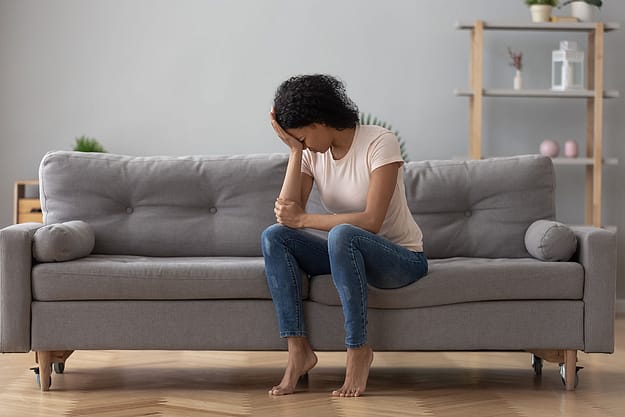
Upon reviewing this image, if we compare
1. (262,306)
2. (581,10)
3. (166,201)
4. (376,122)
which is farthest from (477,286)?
(581,10)

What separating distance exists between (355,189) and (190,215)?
0.80m

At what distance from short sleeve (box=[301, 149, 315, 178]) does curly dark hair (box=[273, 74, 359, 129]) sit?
17cm

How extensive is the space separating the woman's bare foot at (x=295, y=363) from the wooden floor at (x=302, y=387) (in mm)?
46

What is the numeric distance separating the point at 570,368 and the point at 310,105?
1197 millimetres

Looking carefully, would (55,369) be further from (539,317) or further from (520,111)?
(520,111)

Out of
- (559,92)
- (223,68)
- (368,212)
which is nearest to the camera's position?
(368,212)

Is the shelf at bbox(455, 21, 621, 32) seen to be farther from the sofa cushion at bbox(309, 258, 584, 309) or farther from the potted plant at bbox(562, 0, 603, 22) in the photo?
the sofa cushion at bbox(309, 258, 584, 309)

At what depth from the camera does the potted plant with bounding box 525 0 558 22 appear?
5160mm

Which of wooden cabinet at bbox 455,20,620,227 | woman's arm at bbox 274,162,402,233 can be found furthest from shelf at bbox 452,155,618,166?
woman's arm at bbox 274,162,402,233

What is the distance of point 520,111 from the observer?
5480 millimetres

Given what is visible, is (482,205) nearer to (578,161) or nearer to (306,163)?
(306,163)

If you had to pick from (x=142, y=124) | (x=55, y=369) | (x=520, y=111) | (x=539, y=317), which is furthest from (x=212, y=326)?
(x=520, y=111)

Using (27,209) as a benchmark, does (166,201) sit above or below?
above

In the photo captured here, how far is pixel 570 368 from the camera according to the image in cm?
311
